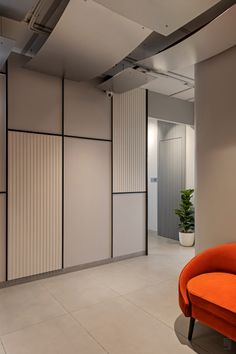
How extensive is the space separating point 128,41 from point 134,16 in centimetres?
54

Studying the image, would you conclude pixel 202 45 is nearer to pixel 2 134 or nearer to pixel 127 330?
pixel 2 134

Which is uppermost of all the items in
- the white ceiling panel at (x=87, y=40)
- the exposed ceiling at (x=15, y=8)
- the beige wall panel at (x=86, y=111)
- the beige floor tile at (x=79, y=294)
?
the exposed ceiling at (x=15, y=8)

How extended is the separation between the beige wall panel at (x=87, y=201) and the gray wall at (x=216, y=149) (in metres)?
1.78

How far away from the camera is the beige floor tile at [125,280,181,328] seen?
9.90 ft

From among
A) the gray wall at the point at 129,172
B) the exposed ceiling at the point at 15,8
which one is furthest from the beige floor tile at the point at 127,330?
the exposed ceiling at the point at 15,8

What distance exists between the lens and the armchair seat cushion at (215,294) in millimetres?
2175

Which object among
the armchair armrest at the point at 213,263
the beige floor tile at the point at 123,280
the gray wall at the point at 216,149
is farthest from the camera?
the beige floor tile at the point at 123,280

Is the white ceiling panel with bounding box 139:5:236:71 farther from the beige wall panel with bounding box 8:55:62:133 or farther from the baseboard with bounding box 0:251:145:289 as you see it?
the baseboard with bounding box 0:251:145:289

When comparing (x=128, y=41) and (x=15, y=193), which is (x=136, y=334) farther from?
(x=128, y=41)

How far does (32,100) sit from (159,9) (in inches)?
95.0

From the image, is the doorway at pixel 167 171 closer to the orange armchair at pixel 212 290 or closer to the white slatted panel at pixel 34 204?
the white slatted panel at pixel 34 204

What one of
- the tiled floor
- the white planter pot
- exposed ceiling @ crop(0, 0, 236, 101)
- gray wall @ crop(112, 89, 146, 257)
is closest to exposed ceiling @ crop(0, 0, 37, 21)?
exposed ceiling @ crop(0, 0, 236, 101)

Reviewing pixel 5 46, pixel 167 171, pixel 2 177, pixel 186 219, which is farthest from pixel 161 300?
pixel 167 171

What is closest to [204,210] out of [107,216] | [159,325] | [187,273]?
[187,273]
